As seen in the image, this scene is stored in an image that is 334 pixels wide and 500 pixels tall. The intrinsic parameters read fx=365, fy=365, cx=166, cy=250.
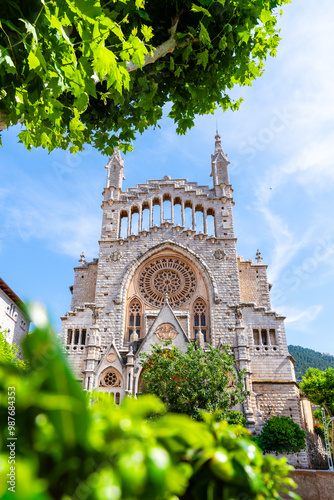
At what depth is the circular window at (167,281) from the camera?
2634 cm

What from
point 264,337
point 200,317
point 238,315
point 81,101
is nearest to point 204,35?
point 81,101

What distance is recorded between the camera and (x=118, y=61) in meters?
6.41

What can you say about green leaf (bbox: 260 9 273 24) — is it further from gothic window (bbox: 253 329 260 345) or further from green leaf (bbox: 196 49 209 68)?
gothic window (bbox: 253 329 260 345)

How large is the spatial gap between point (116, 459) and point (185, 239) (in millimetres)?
26759

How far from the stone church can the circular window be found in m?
0.07

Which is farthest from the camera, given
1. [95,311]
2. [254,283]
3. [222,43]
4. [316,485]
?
[254,283]

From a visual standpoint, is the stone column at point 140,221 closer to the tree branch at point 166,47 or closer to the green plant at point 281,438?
the green plant at point 281,438

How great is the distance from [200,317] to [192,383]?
31.7ft

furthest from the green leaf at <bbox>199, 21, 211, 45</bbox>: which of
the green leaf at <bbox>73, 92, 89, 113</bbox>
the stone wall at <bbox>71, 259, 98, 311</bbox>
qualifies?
the stone wall at <bbox>71, 259, 98, 311</bbox>

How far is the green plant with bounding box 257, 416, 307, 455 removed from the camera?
1956 cm

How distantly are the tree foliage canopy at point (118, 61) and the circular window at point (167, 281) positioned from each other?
1856cm

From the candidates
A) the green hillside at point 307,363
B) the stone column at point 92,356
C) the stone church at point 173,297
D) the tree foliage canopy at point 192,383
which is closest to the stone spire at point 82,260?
the stone church at point 173,297

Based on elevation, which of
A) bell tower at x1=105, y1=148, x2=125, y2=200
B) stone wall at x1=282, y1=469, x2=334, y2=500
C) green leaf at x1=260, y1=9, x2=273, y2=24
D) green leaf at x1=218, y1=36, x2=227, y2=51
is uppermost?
bell tower at x1=105, y1=148, x2=125, y2=200

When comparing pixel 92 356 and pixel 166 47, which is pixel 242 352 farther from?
pixel 166 47
